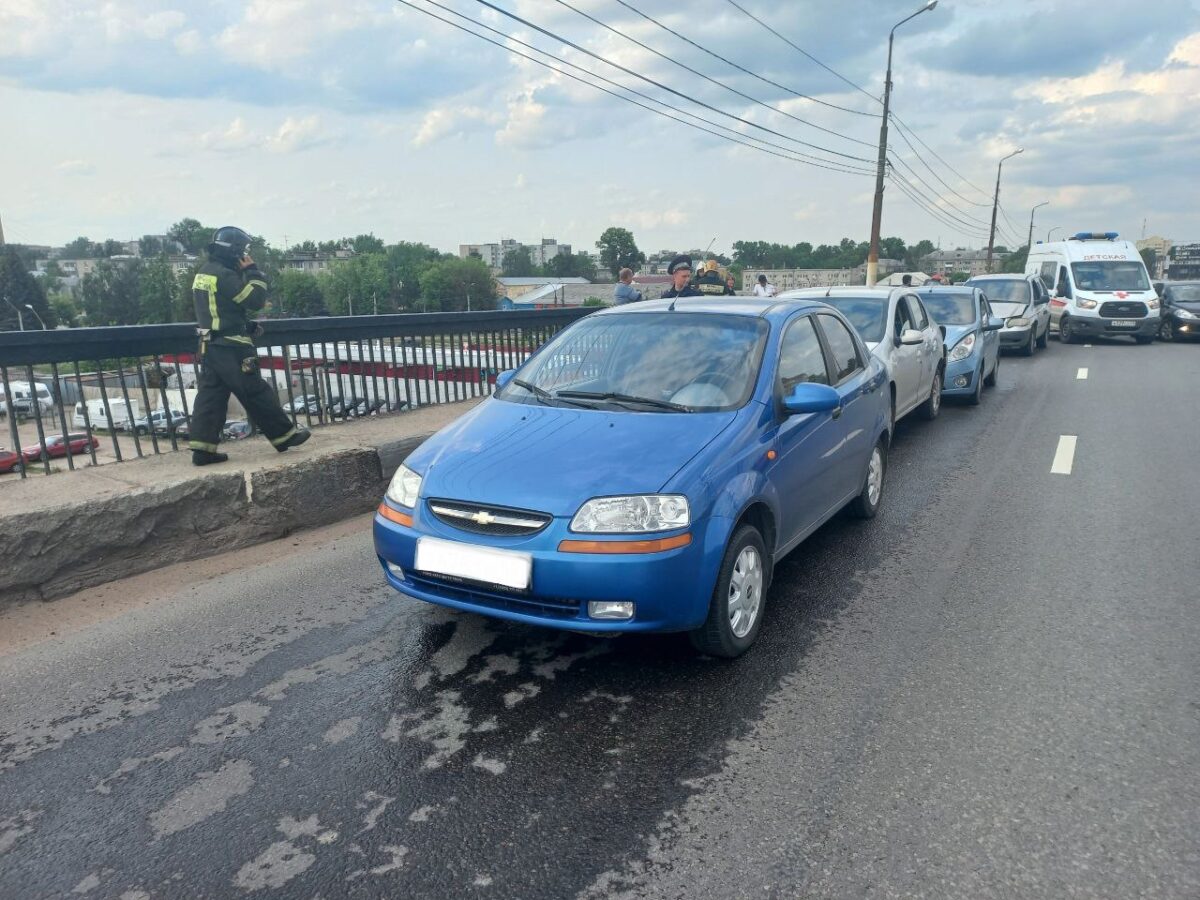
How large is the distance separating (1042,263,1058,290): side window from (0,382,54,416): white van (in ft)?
73.8

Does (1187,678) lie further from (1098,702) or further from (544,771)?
(544,771)

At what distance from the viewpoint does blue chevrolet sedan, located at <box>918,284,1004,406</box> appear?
10969 mm

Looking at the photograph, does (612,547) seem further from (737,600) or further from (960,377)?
(960,377)

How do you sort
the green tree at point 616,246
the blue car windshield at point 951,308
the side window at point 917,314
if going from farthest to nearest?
the green tree at point 616,246 < the blue car windshield at point 951,308 < the side window at point 917,314

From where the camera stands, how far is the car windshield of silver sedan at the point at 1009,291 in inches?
690

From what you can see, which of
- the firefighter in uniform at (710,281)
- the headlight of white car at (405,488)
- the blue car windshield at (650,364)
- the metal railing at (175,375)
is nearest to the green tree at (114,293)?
the metal railing at (175,375)

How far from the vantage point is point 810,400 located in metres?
4.12

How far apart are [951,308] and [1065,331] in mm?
11110

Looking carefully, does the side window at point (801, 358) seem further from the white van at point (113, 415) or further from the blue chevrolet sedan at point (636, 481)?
the white van at point (113, 415)

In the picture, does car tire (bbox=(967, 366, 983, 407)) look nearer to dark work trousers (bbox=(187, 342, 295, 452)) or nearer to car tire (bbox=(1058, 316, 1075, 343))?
dark work trousers (bbox=(187, 342, 295, 452))

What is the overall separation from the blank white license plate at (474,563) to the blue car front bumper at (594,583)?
29 mm

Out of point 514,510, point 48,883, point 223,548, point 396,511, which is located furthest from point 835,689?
point 223,548

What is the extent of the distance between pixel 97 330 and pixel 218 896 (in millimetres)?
4008

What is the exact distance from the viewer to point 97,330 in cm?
515
